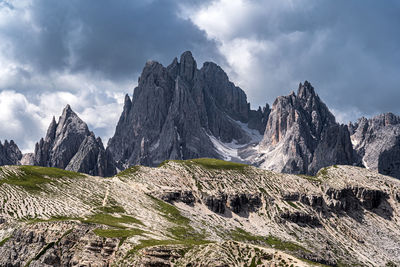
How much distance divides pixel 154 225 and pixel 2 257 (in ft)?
169

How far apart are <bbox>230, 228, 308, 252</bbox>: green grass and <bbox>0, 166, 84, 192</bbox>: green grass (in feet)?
228

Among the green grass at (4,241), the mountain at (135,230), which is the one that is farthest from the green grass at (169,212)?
the green grass at (4,241)

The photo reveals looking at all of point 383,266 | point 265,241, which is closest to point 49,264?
point 265,241

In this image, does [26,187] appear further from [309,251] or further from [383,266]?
[383,266]

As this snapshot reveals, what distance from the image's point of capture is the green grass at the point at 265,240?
17225 cm

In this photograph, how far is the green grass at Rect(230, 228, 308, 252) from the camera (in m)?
172

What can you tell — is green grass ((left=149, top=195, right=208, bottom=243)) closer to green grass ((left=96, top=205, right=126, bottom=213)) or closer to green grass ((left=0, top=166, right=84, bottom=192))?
green grass ((left=96, top=205, right=126, bottom=213))

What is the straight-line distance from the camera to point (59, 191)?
154875 millimetres

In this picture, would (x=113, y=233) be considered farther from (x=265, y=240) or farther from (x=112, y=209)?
(x=265, y=240)

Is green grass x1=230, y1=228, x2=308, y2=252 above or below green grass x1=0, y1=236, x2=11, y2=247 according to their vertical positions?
above

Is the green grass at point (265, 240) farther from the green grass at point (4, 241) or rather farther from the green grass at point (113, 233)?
the green grass at point (4, 241)

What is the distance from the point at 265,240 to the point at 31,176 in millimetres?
94636

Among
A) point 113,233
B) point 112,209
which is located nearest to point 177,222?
point 112,209

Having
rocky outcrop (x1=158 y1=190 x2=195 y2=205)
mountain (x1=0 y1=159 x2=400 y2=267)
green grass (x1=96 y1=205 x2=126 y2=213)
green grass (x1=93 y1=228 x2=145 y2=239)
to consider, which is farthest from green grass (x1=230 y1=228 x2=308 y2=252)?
green grass (x1=93 y1=228 x2=145 y2=239)
